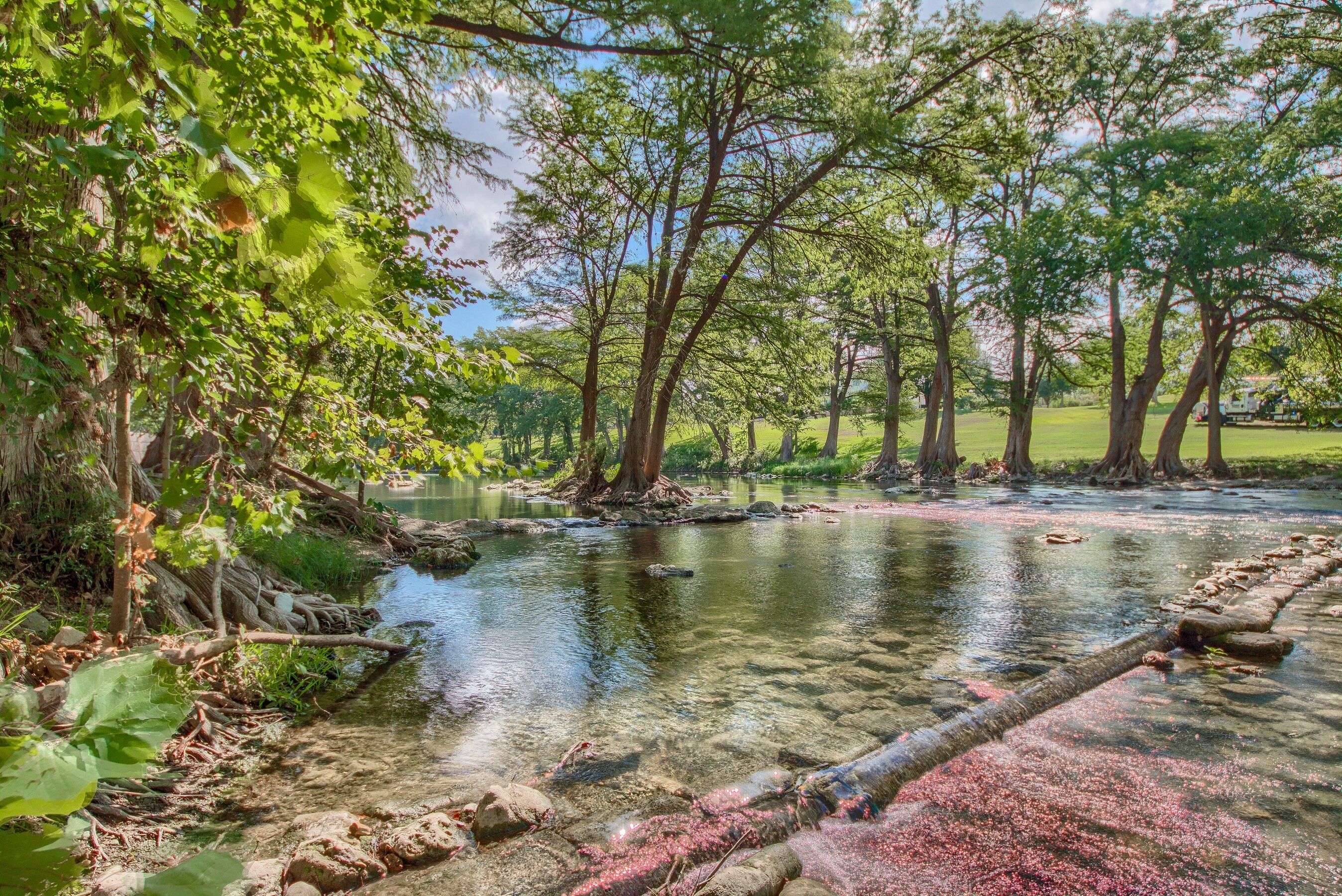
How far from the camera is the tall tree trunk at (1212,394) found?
78.3ft

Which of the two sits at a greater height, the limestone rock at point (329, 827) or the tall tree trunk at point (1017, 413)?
the tall tree trunk at point (1017, 413)

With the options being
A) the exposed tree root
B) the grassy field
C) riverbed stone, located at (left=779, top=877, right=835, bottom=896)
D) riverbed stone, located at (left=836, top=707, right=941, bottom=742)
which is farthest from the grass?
riverbed stone, located at (left=779, top=877, right=835, bottom=896)

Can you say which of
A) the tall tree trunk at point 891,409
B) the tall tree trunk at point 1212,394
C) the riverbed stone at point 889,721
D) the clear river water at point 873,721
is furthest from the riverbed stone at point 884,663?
the tall tree trunk at point 891,409

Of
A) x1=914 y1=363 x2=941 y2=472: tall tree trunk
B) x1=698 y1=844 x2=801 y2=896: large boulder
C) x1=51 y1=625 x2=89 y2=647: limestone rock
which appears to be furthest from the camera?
x1=914 y1=363 x2=941 y2=472: tall tree trunk

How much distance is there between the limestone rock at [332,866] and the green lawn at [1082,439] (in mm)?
19351

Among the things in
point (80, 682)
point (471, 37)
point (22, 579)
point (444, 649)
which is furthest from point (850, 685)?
point (471, 37)

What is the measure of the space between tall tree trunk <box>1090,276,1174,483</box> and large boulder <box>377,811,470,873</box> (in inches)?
1110

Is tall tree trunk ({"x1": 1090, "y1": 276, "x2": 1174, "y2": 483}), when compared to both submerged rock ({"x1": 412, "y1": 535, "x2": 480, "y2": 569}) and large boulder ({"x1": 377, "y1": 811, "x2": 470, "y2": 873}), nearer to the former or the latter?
submerged rock ({"x1": 412, "y1": 535, "x2": 480, "y2": 569})

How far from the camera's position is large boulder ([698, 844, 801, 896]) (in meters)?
2.57

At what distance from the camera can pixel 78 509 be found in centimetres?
488

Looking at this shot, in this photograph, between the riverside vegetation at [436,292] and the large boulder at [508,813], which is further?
the large boulder at [508,813]

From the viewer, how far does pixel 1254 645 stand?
5578 millimetres

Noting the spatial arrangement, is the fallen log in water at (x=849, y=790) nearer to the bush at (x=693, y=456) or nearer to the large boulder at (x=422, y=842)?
the large boulder at (x=422, y=842)

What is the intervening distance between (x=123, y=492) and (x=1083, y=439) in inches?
2032
